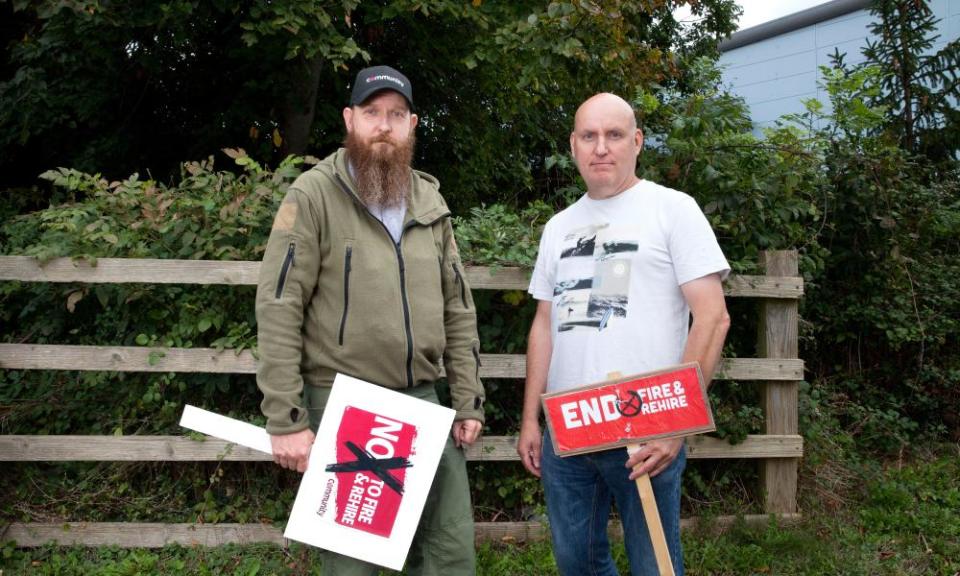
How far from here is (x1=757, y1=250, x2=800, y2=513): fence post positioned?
168 inches

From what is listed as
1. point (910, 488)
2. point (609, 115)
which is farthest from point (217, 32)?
point (910, 488)

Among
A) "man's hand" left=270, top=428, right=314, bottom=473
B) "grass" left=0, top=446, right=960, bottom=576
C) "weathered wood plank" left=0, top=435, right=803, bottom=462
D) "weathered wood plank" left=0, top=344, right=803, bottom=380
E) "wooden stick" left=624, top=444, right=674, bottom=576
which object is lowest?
"grass" left=0, top=446, right=960, bottom=576

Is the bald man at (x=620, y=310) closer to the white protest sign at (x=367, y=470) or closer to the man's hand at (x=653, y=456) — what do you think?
the man's hand at (x=653, y=456)

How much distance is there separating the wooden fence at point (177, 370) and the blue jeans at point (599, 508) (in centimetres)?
133

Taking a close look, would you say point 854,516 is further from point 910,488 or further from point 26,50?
point 26,50

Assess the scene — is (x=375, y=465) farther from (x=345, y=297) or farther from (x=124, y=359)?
(x=124, y=359)

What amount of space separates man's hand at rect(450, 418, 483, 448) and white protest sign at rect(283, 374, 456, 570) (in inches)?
8.4

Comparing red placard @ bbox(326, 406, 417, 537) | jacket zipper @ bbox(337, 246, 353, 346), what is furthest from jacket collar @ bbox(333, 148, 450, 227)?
red placard @ bbox(326, 406, 417, 537)

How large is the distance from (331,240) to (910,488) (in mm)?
4085

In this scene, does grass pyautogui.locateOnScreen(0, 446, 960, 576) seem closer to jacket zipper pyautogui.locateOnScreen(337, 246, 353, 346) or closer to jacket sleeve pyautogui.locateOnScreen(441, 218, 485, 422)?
jacket sleeve pyautogui.locateOnScreen(441, 218, 485, 422)

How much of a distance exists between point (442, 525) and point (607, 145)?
4.46 ft

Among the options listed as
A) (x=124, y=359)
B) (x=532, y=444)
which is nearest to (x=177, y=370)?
(x=124, y=359)

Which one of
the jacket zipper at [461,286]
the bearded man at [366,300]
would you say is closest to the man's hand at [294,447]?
the bearded man at [366,300]

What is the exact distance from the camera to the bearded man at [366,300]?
239cm
